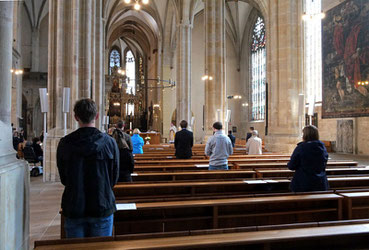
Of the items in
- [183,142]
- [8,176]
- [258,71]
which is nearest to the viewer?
[8,176]

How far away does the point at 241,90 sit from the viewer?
106 ft

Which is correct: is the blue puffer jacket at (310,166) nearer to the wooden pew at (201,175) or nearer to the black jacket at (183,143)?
the wooden pew at (201,175)

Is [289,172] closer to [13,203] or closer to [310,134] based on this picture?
[310,134]

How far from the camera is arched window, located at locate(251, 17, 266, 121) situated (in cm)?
2912

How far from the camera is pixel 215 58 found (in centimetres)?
1712

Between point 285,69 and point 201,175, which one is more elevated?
point 285,69

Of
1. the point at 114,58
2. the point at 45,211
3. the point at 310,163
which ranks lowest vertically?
the point at 45,211

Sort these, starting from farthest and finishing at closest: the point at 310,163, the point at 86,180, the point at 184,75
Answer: the point at 184,75, the point at 310,163, the point at 86,180

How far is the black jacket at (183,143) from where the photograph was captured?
6730 millimetres

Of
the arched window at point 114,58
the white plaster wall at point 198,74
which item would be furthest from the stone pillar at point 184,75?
the arched window at point 114,58

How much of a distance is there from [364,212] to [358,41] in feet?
47.9

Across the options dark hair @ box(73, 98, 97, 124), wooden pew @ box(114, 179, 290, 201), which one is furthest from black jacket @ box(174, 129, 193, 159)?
dark hair @ box(73, 98, 97, 124)

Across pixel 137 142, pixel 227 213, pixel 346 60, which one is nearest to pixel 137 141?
pixel 137 142

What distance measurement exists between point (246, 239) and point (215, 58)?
1579 centimetres
